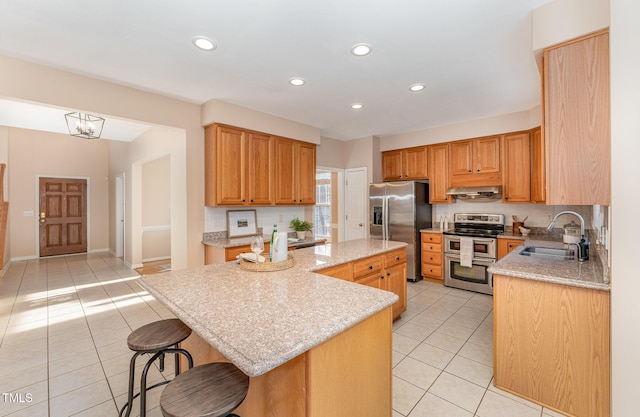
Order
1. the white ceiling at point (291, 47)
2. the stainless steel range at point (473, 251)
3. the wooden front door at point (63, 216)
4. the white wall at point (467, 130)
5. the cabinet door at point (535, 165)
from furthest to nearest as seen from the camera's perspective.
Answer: the wooden front door at point (63, 216), the stainless steel range at point (473, 251), the white wall at point (467, 130), the cabinet door at point (535, 165), the white ceiling at point (291, 47)

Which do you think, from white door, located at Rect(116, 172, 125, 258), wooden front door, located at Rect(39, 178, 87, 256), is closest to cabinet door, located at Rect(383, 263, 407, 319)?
white door, located at Rect(116, 172, 125, 258)

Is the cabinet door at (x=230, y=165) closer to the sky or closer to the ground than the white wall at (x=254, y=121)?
closer to the ground

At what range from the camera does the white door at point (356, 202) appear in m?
5.43

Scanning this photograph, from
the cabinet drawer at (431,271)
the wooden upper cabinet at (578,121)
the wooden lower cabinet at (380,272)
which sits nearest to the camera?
the wooden upper cabinet at (578,121)

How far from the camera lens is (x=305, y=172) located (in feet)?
15.4

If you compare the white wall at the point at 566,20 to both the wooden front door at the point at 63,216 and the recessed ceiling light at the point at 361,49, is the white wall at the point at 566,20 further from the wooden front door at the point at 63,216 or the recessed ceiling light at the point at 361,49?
the wooden front door at the point at 63,216

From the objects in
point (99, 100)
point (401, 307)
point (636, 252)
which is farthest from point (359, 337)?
point (99, 100)

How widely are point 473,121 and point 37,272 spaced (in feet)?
27.8

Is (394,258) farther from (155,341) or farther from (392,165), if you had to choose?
(392,165)

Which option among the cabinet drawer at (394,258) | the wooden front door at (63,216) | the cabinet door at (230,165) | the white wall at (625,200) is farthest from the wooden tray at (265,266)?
the wooden front door at (63,216)

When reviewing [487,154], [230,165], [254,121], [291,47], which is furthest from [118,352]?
[487,154]

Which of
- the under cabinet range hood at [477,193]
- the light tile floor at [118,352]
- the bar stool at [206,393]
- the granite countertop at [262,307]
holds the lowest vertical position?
the light tile floor at [118,352]

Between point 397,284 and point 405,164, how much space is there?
2.72 meters

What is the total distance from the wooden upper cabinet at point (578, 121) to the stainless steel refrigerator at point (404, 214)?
9.33ft
